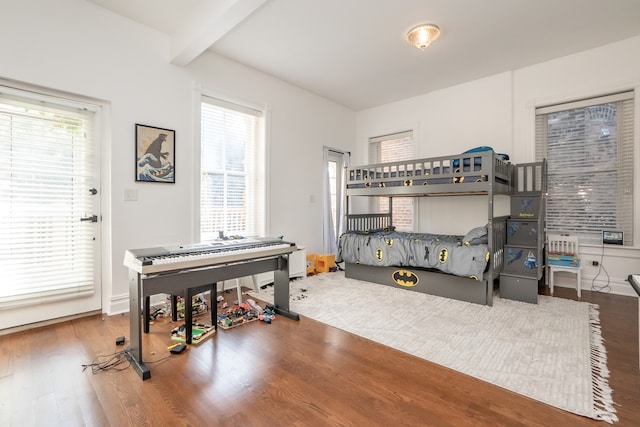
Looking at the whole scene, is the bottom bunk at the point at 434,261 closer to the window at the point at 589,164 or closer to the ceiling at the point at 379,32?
the window at the point at 589,164

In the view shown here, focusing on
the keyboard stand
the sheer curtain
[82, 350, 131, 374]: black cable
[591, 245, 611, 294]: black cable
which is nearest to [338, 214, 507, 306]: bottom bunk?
the sheer curtain

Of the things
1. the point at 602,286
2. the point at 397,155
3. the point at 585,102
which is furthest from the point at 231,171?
the point at 602,286

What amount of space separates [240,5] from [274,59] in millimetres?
1441

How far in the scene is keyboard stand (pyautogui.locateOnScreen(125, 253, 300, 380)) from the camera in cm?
192

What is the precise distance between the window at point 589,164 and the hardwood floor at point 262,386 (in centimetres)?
180

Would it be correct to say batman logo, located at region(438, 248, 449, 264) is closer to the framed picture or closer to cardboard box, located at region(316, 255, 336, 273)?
cardboard box, located at region(316, 255, 336, 273)

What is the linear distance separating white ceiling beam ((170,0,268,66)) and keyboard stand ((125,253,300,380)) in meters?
1.95

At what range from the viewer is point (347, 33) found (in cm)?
313

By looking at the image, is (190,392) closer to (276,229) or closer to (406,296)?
(406,296)

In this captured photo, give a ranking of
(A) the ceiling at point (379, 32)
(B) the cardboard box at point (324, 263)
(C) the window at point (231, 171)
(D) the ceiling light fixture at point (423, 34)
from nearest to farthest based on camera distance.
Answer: (A) the ceiling at point (379, 32) < (D) the ceiling light fixture at point (423, 34) < (C) the window at point (231, 171) < (B) the cardboard box at point (324, 263)

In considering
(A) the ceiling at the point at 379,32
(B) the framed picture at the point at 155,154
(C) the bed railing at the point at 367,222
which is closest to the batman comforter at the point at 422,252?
(C) the bed railing at the point at 367,222

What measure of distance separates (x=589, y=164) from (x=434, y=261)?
2.35 metres

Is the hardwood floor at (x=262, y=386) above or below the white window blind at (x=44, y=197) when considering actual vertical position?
below

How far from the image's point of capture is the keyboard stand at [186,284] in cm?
192
